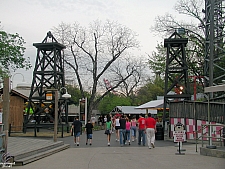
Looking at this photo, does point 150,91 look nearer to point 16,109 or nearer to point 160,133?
point 16,109

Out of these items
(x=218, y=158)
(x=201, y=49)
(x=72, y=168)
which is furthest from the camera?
(x=201, y=49)

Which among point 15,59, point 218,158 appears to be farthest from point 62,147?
point 15,59

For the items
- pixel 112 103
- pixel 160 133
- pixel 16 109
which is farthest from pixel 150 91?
pixel 160 133

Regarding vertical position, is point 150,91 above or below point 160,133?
above

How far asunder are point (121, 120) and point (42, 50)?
13.4 m

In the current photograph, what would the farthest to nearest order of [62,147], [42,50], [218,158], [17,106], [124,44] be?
[124,44]
[17,106]
[42,50]
[62,147]
[218,158]

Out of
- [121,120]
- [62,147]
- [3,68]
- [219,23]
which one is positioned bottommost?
[62,147]

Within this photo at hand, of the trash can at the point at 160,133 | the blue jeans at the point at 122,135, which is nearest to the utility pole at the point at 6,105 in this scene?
the blue jeans at the point at 122,135

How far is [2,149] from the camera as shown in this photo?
34.2 feet

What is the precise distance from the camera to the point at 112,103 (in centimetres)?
7131

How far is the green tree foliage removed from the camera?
69519 millimetres

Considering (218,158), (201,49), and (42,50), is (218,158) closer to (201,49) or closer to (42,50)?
(42,50)

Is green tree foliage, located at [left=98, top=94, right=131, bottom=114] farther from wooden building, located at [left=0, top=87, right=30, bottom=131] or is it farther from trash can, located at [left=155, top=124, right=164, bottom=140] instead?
trash can, located at [left=155, top=124, right=164, bottom=140]

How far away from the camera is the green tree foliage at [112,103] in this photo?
69.5m
